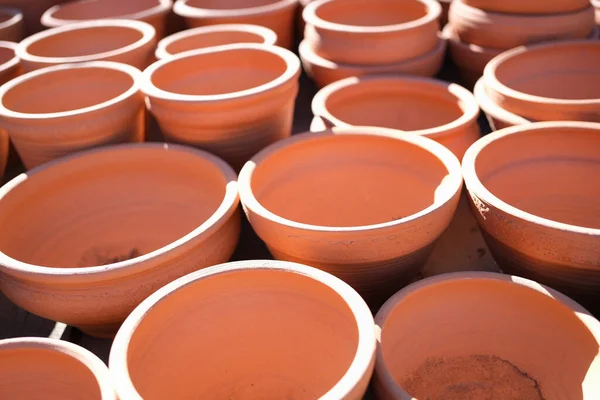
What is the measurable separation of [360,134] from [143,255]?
42.1 inches

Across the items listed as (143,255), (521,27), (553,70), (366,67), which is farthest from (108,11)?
(553,70)

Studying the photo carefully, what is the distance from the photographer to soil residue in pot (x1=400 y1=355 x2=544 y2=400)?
6.57 feet

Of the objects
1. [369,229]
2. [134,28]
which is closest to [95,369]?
[369,229]

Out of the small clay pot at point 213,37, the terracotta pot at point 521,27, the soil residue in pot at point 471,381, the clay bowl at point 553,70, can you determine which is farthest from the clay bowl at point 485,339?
the small clay pot at point 213,37

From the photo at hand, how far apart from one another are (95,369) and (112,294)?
395 mm

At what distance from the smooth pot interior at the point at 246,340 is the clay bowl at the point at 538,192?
0.71m

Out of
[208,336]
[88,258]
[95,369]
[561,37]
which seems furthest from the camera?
[561,37]

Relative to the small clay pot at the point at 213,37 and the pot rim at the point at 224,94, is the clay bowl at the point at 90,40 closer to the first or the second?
the small clay pot at the point at 213,37

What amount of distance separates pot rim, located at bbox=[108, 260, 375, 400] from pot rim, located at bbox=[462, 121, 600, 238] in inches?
26.4

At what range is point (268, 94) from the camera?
2.62 m

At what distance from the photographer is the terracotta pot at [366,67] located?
341cm

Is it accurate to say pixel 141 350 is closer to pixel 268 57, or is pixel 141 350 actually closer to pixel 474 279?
pixel 474 279

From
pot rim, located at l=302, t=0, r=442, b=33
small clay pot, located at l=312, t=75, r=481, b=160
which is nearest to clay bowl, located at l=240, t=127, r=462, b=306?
→ small clay pot, located at l=312, t=75, r=481, b=160

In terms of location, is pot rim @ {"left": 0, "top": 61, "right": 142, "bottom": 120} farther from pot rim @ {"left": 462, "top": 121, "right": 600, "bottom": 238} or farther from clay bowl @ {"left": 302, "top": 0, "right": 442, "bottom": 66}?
pot rim @ {"left": 462, "top": 121, "right": 600, "bottom": 238}
